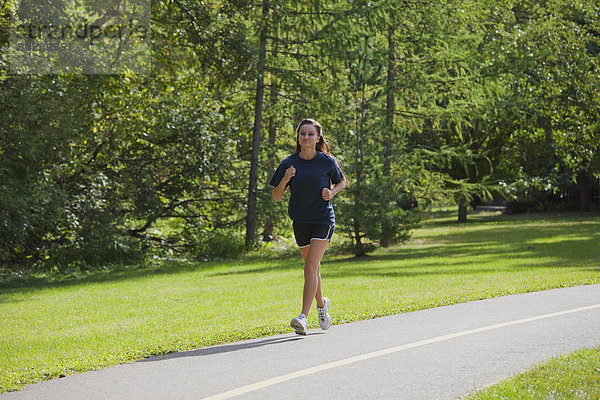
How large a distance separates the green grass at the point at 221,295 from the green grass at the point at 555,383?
3259mm

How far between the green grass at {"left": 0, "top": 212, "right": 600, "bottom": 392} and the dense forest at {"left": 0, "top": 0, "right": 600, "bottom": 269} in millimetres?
1912

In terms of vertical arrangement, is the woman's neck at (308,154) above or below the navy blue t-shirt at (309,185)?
above

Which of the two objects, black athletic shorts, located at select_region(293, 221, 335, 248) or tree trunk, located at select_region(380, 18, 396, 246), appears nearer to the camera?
black athletic shorts, located at select_region(293, 221, 335, 248)

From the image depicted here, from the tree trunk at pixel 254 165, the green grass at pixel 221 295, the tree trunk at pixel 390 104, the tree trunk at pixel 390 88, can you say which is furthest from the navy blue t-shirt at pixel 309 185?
the tree trunk at pixel 390 88

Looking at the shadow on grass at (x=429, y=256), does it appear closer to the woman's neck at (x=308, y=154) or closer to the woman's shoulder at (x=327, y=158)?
the woman's shoulder at (x=327, y=158)

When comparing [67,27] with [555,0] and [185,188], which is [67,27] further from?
[555,0]

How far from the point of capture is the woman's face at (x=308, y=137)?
838cm

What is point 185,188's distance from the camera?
78.3 ft

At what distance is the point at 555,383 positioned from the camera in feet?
19.2

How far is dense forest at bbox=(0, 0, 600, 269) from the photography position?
1893 centimetres

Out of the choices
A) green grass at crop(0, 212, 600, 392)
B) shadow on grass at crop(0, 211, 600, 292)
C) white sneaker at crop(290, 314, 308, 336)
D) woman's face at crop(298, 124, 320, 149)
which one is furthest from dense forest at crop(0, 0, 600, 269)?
white sneaker at crop(290, 314, 308, 336)

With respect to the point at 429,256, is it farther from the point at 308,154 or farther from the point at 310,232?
the point at 308,154

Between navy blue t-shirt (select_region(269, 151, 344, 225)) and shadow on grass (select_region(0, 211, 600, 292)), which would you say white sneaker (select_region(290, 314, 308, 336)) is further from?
shadow on grass (select_region(0, 211, 600, 292))

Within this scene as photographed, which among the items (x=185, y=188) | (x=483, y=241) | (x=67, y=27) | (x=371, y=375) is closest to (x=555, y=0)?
(x=483, y=241)
